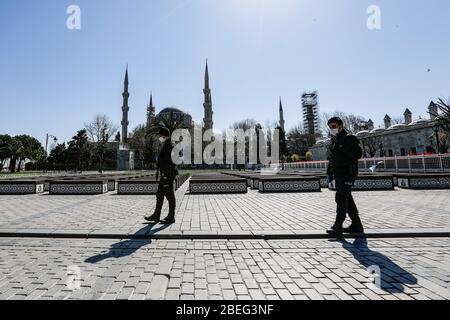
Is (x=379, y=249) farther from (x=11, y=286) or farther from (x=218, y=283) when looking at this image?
(x=11, y=286)

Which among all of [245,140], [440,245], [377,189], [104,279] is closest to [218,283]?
[104,279]

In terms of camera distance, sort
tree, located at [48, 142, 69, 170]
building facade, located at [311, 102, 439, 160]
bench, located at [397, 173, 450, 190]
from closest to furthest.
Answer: bench, located at [397, 173, 450, 190] → building facade, located at [311, 102, 439, 160] → tree, located at [48, 142, 69, 170]

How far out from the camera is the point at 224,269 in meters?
3.36

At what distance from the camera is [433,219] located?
5961mm

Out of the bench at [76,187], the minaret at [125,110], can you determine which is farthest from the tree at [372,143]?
the minaret at [125,110]

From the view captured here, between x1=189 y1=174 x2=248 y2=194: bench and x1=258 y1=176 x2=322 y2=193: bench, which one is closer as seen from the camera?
x1=189 y1=174 x2=248 y2=194: bench

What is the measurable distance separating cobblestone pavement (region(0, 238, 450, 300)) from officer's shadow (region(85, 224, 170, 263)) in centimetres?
2

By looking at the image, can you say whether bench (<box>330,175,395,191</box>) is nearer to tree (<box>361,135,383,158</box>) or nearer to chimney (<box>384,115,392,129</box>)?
tree (<box>361,135,383,158</box>)

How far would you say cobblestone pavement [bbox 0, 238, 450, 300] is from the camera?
265 cm

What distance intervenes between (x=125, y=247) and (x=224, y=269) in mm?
2074

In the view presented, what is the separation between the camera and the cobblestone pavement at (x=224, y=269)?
2.65 m

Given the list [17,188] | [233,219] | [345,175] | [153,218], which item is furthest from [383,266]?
[17,188]

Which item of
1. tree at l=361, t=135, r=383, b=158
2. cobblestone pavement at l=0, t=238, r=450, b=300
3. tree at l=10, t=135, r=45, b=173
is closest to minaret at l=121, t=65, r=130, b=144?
tree at l=10, t=135, r=45, b=173
